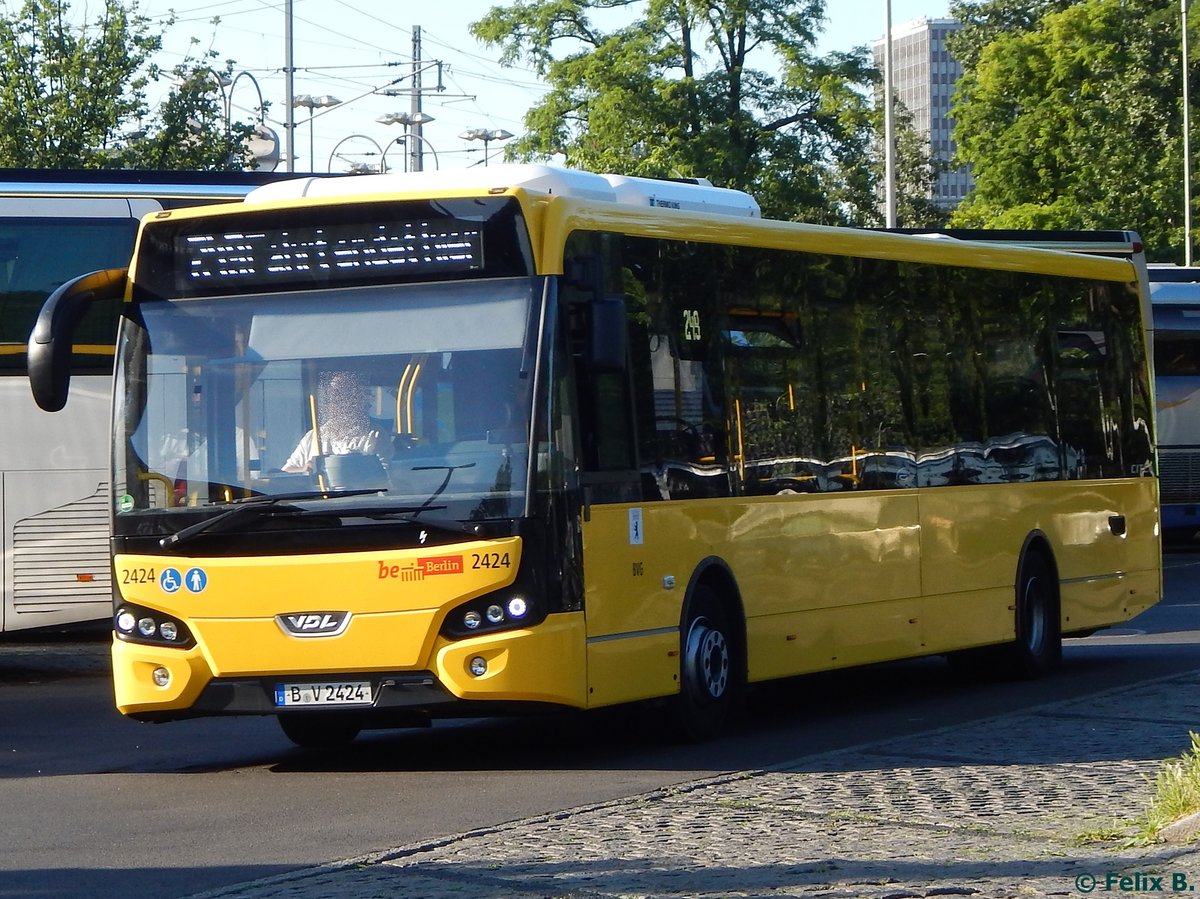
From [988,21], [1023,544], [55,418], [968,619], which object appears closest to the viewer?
[968,619]

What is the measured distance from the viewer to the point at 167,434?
34.6ft

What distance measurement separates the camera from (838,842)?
7887 mm

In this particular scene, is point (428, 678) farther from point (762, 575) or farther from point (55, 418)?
point (55, 418)

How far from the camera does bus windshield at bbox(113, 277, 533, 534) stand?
32.9 ft

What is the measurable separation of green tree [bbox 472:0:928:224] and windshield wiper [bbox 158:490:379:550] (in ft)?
121

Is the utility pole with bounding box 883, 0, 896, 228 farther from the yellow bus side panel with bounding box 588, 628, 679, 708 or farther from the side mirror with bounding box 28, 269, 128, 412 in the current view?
the side mirror with bounding box 28, 269, 128, 412

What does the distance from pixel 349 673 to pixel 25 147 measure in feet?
95.4

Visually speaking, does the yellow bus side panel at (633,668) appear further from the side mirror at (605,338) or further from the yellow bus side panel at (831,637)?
the side mirror at (605,338)

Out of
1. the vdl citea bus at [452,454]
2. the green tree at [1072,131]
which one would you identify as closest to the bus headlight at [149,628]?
the vdl citea bus at [452,454]

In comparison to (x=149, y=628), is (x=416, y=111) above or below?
above

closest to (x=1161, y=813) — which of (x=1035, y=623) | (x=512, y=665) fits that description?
(x=512, y=665)

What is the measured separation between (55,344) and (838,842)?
15.7ft

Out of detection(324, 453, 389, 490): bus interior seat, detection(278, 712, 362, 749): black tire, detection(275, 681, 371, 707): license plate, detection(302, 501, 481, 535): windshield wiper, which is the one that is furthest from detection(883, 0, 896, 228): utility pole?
detection(275, 681, 371, 707): license plate

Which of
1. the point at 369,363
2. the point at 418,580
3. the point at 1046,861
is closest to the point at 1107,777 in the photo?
the point at 1046,861
